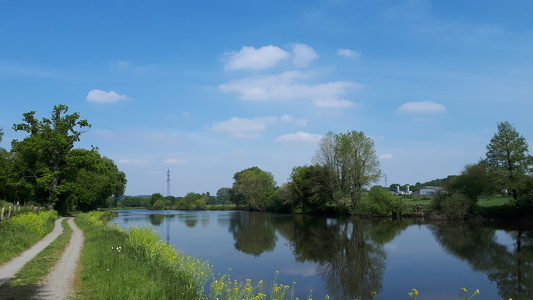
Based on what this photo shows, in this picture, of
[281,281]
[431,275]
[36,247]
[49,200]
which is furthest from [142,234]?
[49,200]

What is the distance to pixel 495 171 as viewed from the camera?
150ft

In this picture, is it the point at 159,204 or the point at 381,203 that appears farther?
the point at 159,204

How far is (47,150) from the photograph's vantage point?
4091 cm

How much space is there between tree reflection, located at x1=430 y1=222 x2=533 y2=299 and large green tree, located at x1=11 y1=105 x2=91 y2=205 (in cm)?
3983

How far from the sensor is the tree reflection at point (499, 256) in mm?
14188

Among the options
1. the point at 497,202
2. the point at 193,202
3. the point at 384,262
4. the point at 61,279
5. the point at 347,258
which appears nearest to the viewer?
the point at 61,279

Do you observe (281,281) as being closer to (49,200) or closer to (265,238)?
(265,238)

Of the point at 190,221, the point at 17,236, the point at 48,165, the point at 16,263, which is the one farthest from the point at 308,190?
the point at 16,263

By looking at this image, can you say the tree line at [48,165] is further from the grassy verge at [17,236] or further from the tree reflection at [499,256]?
the tree reflection at [499,256]

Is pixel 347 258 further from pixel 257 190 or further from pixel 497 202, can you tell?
pixel 257 190

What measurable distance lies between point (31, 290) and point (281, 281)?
9.35 meters

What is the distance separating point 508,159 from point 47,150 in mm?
55234

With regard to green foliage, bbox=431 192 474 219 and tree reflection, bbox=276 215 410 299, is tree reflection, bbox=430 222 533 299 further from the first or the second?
green foliage, bbox=431 192 474 219

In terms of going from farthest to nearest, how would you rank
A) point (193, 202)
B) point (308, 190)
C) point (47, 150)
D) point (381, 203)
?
1. point (193, 202)
2. point (308, 190)
3. point (381, 203)
4. point (47, 150)
